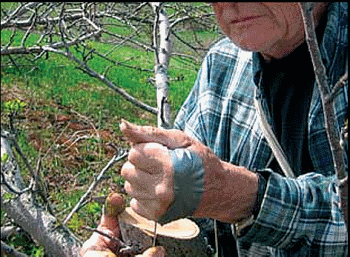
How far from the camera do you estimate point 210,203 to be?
3.70ft

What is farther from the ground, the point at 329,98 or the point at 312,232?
the point at 329,98

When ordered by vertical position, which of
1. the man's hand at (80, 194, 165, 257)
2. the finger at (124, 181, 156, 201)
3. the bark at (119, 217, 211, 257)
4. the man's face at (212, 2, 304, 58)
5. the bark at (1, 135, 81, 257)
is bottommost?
the bark at (1, 135, 81, 257)

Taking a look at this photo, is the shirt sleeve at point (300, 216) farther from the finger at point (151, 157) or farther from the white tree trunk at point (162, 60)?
the white tree trunk at point (162, 60)

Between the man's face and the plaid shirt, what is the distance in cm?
10

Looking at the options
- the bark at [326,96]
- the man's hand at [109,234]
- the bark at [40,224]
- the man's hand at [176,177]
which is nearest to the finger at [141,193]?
the man's hand at [176,177]

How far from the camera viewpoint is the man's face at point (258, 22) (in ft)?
3.65

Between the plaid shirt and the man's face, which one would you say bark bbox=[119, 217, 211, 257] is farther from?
the man's face

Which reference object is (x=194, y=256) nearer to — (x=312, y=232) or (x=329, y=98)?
(x=312, y=232)

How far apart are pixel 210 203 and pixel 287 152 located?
0.32 metres

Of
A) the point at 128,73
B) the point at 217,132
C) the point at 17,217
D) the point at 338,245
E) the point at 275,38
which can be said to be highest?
the point at 275,38

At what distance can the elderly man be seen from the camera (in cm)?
108

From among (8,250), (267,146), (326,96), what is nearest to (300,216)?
(267,146)

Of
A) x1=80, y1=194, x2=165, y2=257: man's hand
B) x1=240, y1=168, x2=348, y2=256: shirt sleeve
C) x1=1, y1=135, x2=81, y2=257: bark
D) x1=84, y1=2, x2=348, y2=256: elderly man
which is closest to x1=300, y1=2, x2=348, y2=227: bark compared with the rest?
x1=84, y1=2, x2=348, y2=256: elderly man

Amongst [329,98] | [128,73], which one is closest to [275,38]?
[329,98]
